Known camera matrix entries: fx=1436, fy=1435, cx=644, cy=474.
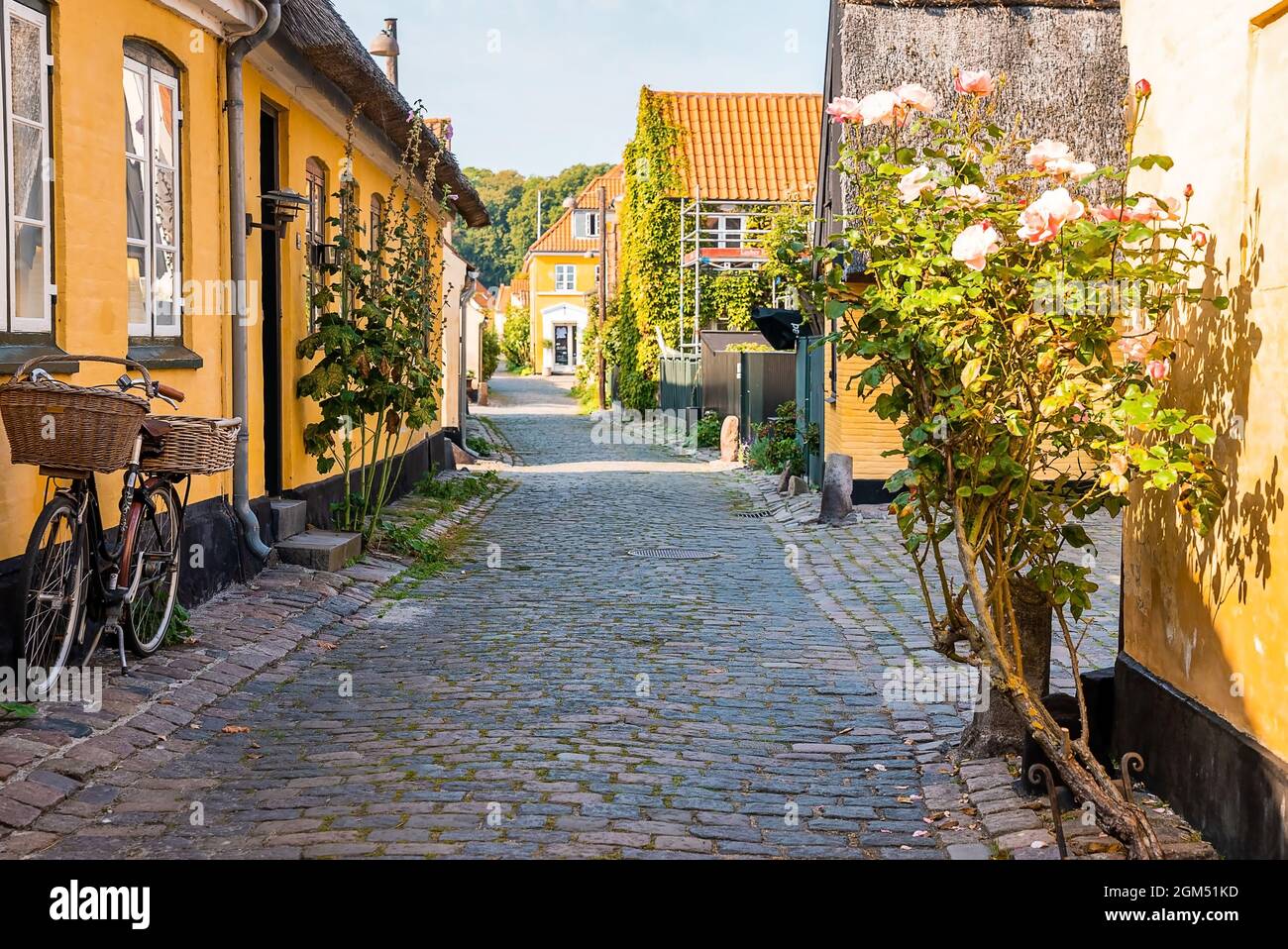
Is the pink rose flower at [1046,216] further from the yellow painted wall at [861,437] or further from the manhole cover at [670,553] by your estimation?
the yellow painted wall at [861,437]

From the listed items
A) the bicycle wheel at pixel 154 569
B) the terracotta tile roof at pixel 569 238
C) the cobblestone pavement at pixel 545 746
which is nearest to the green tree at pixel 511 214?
the terracotta tile roof at pixel 569 238

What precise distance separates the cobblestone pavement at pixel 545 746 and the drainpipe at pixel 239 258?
84cm

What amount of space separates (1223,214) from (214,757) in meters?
4.22

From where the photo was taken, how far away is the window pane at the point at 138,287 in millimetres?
7863

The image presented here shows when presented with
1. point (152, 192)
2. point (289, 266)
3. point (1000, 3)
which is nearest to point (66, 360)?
point (152, 192)

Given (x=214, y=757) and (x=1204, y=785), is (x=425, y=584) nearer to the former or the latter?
(x=214, y=757)

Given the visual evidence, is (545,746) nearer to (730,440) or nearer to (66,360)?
(66,360)

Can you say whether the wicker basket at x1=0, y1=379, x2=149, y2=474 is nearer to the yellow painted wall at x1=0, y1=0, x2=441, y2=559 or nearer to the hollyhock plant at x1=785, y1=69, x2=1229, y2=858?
the yellow painted wall at x1=0, y1=0, x2=441, y2=559

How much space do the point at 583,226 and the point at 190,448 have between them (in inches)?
2587

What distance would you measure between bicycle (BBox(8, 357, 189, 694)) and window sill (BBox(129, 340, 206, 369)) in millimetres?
841

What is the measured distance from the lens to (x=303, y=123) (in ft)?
37.5

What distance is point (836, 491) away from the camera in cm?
1466

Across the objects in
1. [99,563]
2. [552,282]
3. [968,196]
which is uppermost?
[552,282]
